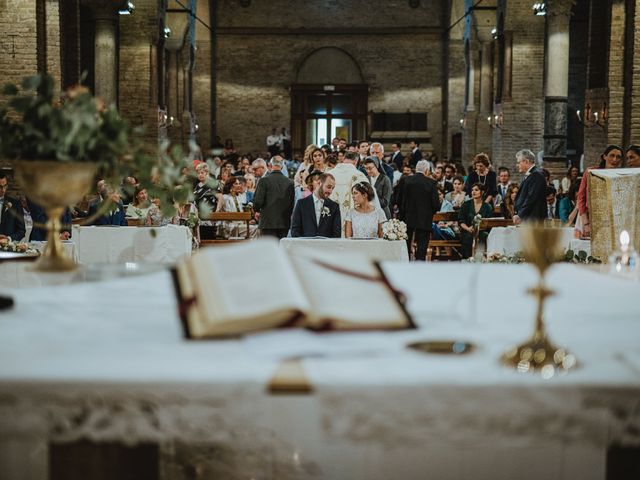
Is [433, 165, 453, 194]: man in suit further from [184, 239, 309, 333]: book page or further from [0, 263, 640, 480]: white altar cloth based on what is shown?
[0, 263, 640, 480]: white altar cloth

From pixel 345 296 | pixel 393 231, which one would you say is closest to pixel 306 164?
pixel 393 231

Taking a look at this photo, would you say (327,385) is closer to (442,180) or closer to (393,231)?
(393,231)

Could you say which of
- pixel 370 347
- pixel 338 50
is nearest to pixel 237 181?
pixel 370 347

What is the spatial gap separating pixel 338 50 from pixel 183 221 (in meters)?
20.9

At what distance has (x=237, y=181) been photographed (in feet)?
38.3

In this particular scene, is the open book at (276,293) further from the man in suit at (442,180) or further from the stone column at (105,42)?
the stone column at (105,42)

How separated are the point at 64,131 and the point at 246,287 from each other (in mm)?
800

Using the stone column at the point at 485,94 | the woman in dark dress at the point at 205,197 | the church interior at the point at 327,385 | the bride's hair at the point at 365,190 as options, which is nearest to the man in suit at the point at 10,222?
the woman in dark dress at the point at 205,197

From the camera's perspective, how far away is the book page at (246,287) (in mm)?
1797

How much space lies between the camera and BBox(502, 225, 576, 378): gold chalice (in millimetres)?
1646

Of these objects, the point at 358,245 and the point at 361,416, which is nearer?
the point at 361,416

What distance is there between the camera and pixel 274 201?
380 inches

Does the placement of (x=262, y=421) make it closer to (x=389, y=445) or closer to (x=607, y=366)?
(x=389, y=445)

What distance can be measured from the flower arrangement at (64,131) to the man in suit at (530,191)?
281 inches
